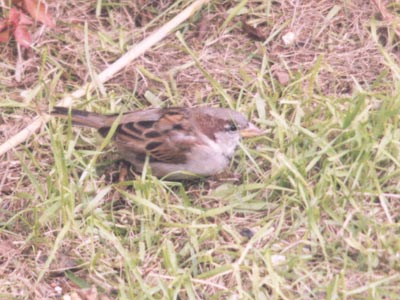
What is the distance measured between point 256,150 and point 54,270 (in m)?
1.44

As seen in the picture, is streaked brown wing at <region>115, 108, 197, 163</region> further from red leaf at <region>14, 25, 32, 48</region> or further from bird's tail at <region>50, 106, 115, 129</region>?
red leaf at <region>14, 25, 32, 48</region>

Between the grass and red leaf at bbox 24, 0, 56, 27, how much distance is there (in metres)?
0.12

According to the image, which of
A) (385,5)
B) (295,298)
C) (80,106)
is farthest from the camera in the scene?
(385,5)

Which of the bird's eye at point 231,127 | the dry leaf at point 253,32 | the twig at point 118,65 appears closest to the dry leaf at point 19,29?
the twig at point 118,65

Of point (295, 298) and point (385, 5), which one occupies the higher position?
point (385, 5)

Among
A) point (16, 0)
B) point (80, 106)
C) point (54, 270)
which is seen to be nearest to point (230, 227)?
point (54, 270)

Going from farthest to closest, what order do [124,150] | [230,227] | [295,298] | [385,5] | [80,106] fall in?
[385,5], [80,106], [124,150], [230,227], [295,298]

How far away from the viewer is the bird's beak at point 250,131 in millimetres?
5805

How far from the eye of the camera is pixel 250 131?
581 centimetres

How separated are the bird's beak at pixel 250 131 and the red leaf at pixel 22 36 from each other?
1.78m

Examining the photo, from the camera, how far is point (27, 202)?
18.5 feet

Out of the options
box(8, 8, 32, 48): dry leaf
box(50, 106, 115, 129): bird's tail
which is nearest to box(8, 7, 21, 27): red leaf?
box(8, 8, 32, 48): dry leaf

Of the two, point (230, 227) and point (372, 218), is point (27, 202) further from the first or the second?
point (372, 218)

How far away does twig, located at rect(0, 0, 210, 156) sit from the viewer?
238 inches
